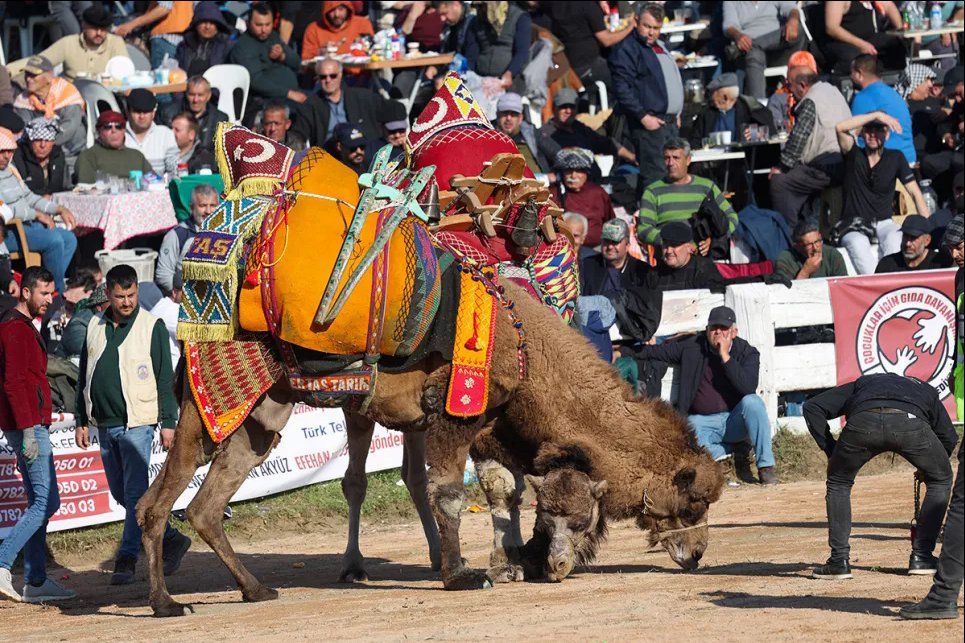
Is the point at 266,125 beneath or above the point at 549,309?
above

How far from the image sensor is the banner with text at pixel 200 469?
39.6 ft

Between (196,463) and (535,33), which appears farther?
(535,33)

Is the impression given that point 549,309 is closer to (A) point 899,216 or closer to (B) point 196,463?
(B) point 196,463

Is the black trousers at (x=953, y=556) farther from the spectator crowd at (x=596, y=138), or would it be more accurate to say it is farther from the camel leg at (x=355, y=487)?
the spectator crowd at (x=596, y=138)

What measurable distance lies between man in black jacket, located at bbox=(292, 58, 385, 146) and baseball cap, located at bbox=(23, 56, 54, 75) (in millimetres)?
2831

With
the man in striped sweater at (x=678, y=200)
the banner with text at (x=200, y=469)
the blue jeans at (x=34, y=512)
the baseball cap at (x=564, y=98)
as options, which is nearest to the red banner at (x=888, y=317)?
the man in striped sweater at (x=678, y=200)

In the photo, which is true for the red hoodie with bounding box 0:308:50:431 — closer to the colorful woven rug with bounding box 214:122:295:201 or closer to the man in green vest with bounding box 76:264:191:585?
the man in green vest with bounding box 76:264:191:585

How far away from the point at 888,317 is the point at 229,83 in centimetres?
798

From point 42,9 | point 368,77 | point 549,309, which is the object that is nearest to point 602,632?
point 549,309

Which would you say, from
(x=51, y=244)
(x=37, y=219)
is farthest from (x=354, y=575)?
(x=37, y=219)

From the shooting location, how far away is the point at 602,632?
8.16 m

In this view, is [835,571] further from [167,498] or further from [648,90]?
[648,90]

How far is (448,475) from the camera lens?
981 cm

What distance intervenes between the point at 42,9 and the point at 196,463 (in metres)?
14.2
